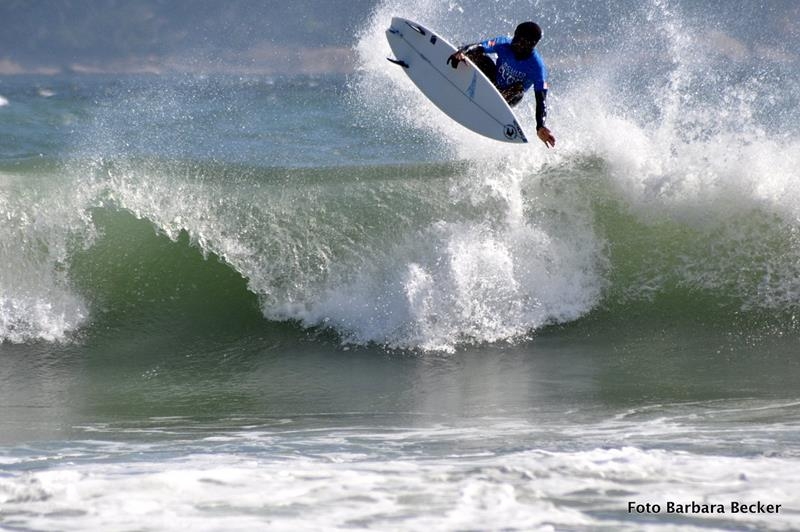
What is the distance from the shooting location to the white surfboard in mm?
9258

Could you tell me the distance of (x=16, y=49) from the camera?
61812mm

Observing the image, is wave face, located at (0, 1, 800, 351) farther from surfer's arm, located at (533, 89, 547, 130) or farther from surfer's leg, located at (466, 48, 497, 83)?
surfer's arm, located at (533, 89, 547, 130)

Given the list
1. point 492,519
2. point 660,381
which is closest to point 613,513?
point 492,519

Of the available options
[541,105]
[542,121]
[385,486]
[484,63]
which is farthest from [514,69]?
[385,486]

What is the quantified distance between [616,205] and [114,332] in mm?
5219

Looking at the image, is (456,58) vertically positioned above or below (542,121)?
above

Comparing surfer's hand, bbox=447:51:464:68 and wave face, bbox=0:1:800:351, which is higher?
surfer's hand, bbox=447:51:464:68

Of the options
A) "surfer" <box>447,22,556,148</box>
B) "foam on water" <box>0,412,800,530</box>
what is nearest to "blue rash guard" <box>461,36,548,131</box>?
"surfer" <box>447,22,556,148</box>

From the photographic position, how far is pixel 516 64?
9031mm

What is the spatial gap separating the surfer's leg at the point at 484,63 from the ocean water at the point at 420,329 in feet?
3.95

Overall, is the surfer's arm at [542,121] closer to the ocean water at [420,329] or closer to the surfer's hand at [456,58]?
the surfer's hand at [456,58]

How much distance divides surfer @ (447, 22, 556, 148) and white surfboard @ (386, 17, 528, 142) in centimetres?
12

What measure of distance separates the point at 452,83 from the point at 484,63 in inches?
17.4

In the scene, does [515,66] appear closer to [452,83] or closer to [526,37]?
[526,37]
